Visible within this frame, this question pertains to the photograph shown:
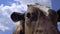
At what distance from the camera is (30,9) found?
63.4 inches

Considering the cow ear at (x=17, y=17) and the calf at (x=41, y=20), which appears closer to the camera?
the calf at (x=41, y=20)

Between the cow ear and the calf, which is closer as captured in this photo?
the calf

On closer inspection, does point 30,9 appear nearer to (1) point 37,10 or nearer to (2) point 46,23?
(1) point 37,10

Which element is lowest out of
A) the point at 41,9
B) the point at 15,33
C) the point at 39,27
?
the point at 15,33

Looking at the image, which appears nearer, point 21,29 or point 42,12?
point 42,12

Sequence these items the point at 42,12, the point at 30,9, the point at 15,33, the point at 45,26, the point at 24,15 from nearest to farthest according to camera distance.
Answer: the point at 45,26 → the point at 42,12 → the point at 30,9 → the point at 24,15 → the point at 15,33

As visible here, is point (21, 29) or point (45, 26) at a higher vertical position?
point (45, 26)

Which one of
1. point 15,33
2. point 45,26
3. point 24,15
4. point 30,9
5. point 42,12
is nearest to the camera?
point 45,26

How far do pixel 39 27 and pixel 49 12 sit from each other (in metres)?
0.15

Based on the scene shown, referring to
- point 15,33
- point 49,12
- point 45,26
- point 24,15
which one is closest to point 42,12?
point 49,12

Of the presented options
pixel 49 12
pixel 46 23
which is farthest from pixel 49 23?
pixel 49 12

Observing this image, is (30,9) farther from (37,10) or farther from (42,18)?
(42,18)

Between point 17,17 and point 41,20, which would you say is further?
point 17,17

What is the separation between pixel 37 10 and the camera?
1527mm
